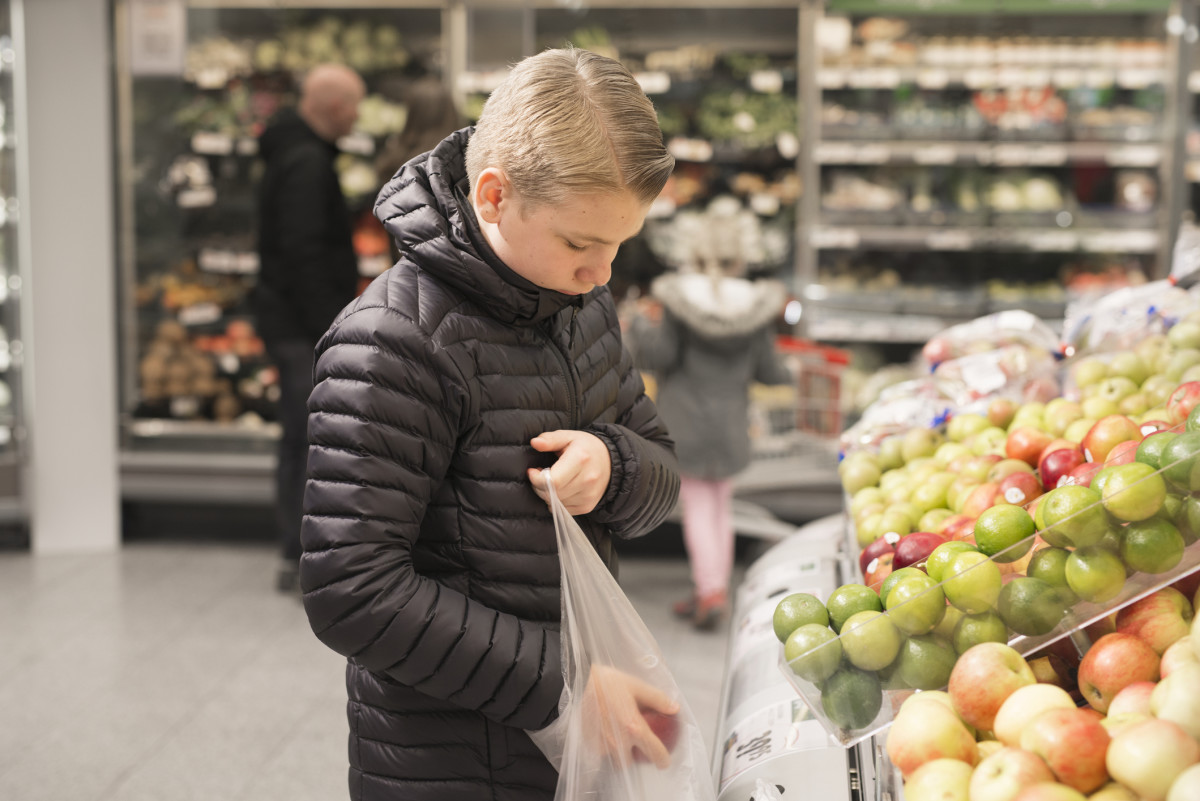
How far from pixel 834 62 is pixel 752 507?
2.31 meters

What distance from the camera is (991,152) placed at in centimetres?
530

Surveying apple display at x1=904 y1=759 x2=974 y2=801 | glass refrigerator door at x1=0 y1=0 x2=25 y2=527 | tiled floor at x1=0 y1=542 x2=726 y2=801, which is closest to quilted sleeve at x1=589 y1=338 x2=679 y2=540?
apple display at x1=904 y1=759 x2=974 y2=801

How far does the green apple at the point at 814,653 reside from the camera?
4.00ft

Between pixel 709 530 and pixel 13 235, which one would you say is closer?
pixel 709 530

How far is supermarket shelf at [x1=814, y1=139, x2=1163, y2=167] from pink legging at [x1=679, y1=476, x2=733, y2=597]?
2.05 meters

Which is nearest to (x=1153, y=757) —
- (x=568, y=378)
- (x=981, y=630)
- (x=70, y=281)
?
(x=981, y=630)

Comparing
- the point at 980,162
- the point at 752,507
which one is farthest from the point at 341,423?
the point at 980,162

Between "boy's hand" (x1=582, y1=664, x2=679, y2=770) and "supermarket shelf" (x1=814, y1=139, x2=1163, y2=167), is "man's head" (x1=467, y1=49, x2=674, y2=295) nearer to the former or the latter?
"boy's hand" (x1=582, y1=664, x2=679, y2=770)

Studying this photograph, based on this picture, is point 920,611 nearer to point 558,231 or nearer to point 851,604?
point 851,604

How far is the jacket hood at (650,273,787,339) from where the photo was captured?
392 centimetres

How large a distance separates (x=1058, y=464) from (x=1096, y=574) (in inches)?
21.0

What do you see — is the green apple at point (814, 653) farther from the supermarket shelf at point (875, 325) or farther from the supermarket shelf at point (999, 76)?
the supermarket shelf at point (999, 76)

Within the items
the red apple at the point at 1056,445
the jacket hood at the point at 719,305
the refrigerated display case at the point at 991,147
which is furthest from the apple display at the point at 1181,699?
the refrigerated display case at the point at 991,147

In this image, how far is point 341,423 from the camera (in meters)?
1.16
